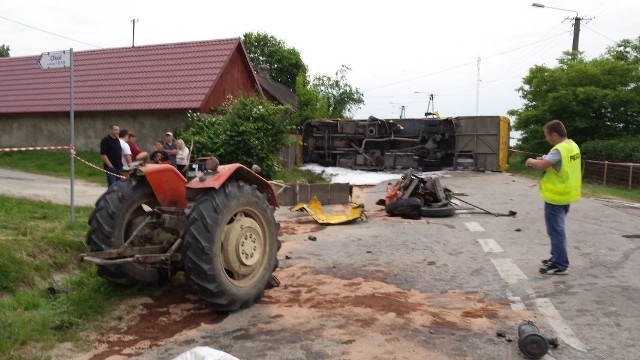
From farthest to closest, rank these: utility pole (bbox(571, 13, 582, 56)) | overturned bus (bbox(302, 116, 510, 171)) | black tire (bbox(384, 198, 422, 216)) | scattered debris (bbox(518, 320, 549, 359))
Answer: utility pole (bbox(571, 13, 582, 56))
overturned bus (bbox(302, 116, 510, 171))
black tire (bbox(384, 198, 422, 216))
scattered debris (bbox(518, 320, 549, 359))

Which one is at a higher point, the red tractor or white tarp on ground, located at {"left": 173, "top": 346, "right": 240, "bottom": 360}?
the red tractor

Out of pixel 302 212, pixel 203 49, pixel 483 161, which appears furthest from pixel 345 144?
pixel 302 212

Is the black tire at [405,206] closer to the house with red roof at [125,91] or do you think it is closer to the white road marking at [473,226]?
the white road marking at [473,226]

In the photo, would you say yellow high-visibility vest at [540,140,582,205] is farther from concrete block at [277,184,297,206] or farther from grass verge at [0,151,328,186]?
grass verge at [0,151,328,186]

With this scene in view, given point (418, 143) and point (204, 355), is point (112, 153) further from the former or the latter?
point (418, 143)

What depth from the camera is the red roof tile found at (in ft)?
62.4

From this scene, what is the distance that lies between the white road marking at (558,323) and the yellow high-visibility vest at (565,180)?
1.57 m

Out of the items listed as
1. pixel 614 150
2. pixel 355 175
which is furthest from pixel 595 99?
pixel 355 175

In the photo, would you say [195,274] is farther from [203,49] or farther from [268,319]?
[203,49]

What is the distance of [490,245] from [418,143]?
54.0 ft

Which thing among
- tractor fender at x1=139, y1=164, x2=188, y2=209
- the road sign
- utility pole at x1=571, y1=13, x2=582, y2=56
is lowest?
tractor fender at x1=139, y1=164, x2=188, y2=209

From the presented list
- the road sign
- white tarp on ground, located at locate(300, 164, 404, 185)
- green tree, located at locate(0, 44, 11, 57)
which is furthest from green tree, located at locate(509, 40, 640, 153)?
green tree, located at locate(0, 44, 11, 57)

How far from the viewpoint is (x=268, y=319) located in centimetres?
462

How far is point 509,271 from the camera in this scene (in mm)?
6309
